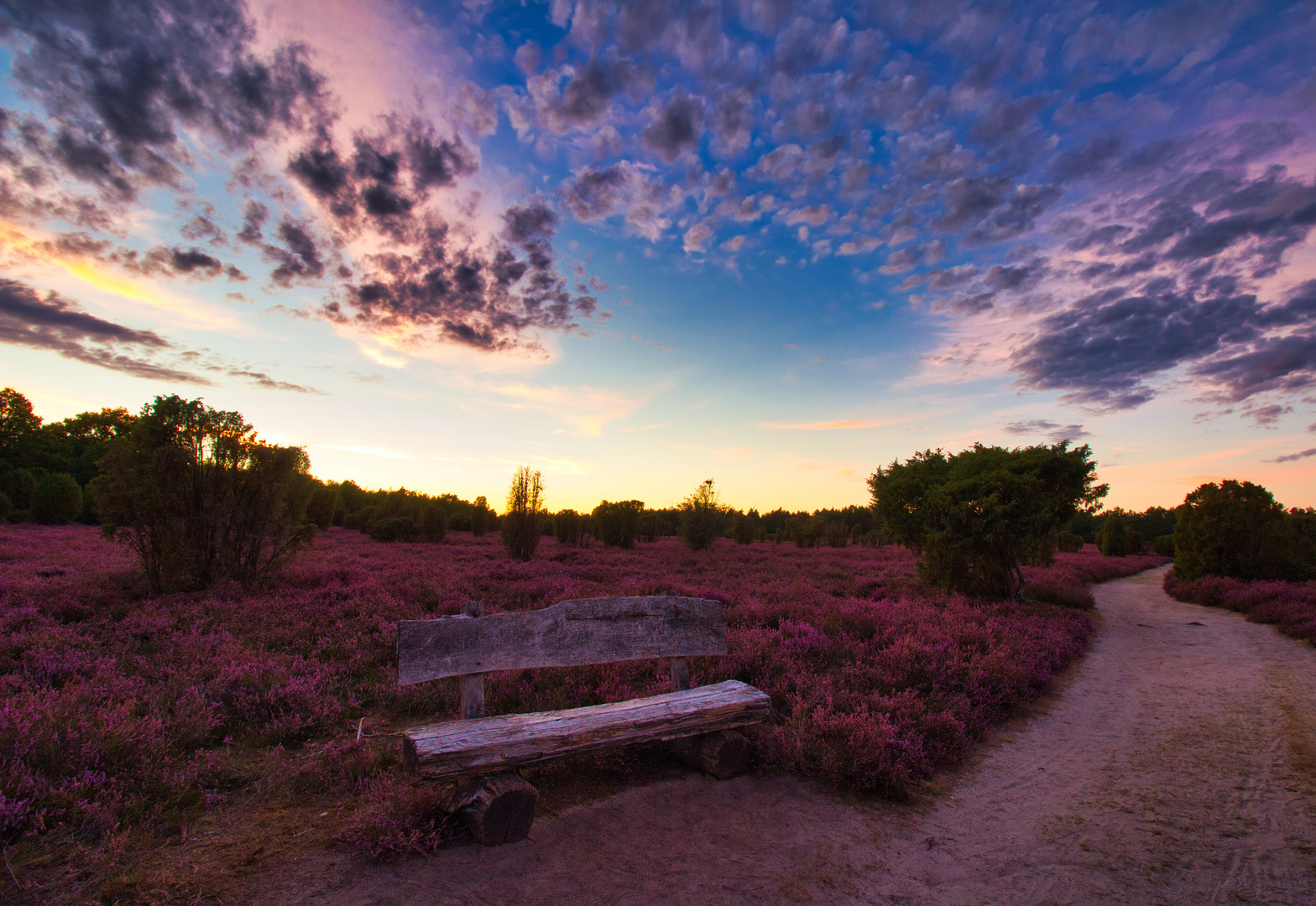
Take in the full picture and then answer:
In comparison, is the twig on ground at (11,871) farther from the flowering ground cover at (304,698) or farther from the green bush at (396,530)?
the green bush at (396,530)

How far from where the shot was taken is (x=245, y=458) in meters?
11.3

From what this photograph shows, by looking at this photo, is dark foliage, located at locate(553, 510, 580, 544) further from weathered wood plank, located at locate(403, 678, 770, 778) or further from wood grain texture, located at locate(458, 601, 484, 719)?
wood grain texture, located at locate(458, 601, 484, 719)

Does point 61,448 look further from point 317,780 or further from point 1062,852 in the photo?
point 1062,852

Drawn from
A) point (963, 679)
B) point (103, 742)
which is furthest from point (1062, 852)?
point (103, 742)

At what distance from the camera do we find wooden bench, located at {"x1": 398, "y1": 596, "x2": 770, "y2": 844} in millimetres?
3434

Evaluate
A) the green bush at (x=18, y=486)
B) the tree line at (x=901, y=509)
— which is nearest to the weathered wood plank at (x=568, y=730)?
the tree line at (x=901, y=509)

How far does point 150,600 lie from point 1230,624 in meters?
22.0

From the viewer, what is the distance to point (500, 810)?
3.37 meters

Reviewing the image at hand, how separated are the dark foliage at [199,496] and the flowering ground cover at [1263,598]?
20.8m

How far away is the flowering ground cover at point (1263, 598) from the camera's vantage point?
11148mm

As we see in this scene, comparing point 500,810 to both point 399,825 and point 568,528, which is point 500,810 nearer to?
point 399,825

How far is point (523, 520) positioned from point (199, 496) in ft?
40.2

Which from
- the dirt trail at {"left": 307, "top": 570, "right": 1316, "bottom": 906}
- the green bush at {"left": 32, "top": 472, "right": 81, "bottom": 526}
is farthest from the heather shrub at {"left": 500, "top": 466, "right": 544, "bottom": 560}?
the green bush at {"left": 32, "top": 472, "right": 81, "bottom": 526}

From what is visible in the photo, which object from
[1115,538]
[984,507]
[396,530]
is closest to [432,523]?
[396,530]
